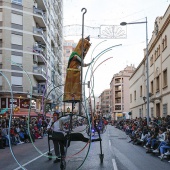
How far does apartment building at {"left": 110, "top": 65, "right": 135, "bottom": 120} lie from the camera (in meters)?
113

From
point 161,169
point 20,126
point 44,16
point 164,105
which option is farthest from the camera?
point 44,16

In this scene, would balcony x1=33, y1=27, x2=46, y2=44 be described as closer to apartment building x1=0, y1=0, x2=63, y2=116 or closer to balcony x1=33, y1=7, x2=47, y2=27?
apartment building x1=0, y1=0, x2=63, y2=116

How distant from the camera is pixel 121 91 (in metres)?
117

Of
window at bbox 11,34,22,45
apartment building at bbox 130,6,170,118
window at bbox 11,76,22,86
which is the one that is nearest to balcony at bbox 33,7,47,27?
window at bbox 11,34,22,45

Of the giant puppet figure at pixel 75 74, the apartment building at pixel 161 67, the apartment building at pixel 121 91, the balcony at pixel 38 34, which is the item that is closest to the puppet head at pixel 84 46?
the giant puppet figure at pixel 75 74

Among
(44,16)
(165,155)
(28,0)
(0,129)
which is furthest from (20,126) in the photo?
(44,16)

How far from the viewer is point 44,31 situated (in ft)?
155

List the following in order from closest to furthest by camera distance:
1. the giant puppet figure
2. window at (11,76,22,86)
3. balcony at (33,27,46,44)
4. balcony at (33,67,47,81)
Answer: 1. the giant puppet figure
2. window at (11,76,22,86)
3. balcony at (33,67,47,81)
4. balcony at (33,27,46,44)

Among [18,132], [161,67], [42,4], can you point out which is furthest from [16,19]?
[18,132]

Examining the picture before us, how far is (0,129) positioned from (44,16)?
1141 inches

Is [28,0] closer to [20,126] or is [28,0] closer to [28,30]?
[28,30]

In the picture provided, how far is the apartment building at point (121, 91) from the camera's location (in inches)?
4446

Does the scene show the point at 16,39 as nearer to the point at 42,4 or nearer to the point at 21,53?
the point at 21,53

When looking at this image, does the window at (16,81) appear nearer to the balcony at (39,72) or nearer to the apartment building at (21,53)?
the apartment building at (21,53)
